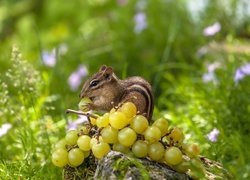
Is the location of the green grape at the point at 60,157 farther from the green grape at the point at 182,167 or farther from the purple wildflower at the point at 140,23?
the purple wildflower at the point at 140,23

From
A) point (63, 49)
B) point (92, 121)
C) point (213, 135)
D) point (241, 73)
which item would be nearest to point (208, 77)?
point (241, 73)

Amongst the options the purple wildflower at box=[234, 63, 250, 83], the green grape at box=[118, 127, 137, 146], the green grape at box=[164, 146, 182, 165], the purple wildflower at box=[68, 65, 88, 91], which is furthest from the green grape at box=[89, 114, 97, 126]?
the purple wildflower at box=[68, 65, 88, 91]

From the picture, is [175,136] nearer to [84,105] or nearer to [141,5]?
[84,105]

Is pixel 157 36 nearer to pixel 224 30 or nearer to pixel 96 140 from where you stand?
pixel 224 30

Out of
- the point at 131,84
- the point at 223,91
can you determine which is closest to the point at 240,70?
the point at 223,91

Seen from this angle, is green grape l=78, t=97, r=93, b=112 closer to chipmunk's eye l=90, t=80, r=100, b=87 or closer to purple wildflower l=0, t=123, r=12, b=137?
chipmunk's eye l=90, t=80, r=100, b=87

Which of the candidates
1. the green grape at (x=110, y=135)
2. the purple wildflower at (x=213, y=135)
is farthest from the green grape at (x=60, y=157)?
the purple wildflower at (x=213, y=135)
